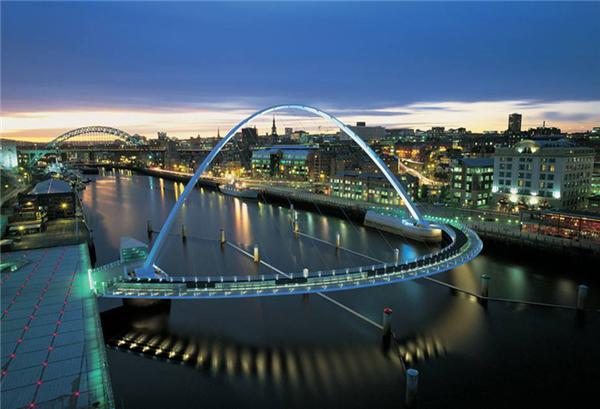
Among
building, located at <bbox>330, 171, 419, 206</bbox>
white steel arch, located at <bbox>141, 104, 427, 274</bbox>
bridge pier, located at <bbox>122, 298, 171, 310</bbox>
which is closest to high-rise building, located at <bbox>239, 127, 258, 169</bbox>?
building, located at <bbox>330, 171, 419, 206</bbox>

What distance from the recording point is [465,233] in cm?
3100

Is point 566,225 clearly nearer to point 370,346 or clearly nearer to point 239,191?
point 370,346

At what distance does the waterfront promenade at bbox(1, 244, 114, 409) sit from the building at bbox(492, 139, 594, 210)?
45.6m

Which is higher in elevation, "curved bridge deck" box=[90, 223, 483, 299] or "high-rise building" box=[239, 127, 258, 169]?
"high-rise building" box=[239, 127, 258, 169]

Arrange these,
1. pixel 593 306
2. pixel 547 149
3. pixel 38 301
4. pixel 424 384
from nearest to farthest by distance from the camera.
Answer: pixel 424 384, pixel 38 301, pixel 593 306, pixel 547 149

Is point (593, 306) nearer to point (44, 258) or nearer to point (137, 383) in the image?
point (137, 383)

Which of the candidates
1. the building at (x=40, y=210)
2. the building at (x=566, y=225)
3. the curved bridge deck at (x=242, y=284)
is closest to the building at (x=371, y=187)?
the building at (x=566, y=225)

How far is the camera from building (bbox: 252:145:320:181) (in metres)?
90.7

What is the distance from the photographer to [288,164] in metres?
100

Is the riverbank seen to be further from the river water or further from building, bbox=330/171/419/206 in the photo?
building, bbox=330/171/419/206

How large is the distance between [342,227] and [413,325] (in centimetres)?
2670

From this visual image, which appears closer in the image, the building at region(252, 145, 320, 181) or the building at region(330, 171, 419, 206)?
the building at region(330, 171, 419, 206)

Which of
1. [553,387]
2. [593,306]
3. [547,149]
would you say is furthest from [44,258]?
[547,149]

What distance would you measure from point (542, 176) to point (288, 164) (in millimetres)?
63350
